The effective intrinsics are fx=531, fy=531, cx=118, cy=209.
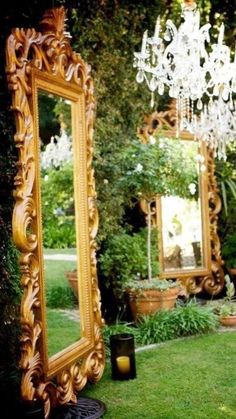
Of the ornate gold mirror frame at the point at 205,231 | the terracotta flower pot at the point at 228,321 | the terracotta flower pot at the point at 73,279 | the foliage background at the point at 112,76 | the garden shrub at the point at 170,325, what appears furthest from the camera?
the ornate gold mirror frame at the point at 205,231

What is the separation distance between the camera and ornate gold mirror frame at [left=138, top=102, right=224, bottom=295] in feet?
19.1

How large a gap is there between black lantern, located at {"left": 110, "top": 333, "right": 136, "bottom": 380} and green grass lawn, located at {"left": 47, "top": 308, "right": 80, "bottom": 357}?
0.39m

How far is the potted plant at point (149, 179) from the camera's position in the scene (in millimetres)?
4961

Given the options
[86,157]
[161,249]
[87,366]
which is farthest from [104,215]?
[87,366]

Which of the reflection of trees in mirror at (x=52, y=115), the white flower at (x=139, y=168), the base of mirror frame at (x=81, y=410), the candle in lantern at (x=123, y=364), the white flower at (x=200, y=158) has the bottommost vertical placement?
the base of mirror frame at (x=81, y=410)

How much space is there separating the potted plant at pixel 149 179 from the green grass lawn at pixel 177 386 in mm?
659

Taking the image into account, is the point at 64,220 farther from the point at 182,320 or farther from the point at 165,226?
the point at 165,226

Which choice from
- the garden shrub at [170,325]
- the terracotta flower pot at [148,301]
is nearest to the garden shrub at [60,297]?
the garden shrub at [170,325]

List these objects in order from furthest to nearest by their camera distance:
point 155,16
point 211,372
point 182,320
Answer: point 155,16, point 182,320, point 211,372

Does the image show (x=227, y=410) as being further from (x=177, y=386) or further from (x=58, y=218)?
(x=58, y=218)

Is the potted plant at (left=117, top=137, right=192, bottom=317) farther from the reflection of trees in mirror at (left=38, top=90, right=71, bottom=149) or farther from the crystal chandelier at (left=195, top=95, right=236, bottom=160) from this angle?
the reflection of trees in mirror at (left=38, top=90, right=71, bottom=149)

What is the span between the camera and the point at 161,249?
225 inches

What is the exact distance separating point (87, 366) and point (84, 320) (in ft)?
0.92

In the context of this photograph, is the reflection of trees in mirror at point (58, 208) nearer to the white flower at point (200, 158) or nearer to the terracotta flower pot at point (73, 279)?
→ the terracotta flower pot at point (73, 279)
